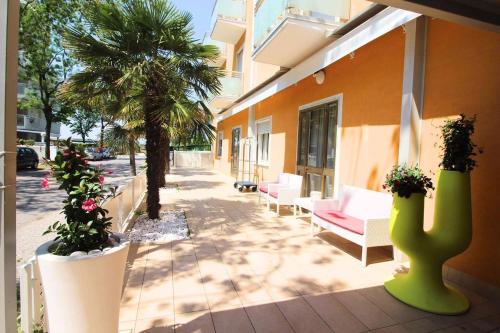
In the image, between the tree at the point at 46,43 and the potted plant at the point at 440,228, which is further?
the tree at the point at 46,43

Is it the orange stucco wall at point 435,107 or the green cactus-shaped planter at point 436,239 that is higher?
the orange stucco wall at point 435,107

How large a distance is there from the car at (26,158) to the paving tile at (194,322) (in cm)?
1864

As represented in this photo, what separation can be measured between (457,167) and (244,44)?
12020 mm

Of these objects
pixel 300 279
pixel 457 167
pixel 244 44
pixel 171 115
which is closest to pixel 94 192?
pixel 300 279

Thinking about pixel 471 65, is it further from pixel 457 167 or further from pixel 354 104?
pixel 354 104

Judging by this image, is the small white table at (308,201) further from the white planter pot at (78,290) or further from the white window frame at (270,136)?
the white planter pot at (78,290)

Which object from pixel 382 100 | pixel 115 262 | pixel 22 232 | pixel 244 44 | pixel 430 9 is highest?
pixel 244 44

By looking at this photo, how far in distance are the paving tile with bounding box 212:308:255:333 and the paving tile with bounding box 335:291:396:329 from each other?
3.53 feet

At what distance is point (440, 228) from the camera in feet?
10.2

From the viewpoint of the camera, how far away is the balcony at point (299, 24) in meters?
5.53

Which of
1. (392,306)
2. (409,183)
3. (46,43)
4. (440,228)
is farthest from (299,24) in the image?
(46,43)

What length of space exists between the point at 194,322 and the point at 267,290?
952 millimetres

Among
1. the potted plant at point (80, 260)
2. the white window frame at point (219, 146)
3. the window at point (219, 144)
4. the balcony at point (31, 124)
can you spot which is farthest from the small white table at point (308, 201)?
the balcony at point (31, 124)

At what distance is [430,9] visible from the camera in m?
2.53
